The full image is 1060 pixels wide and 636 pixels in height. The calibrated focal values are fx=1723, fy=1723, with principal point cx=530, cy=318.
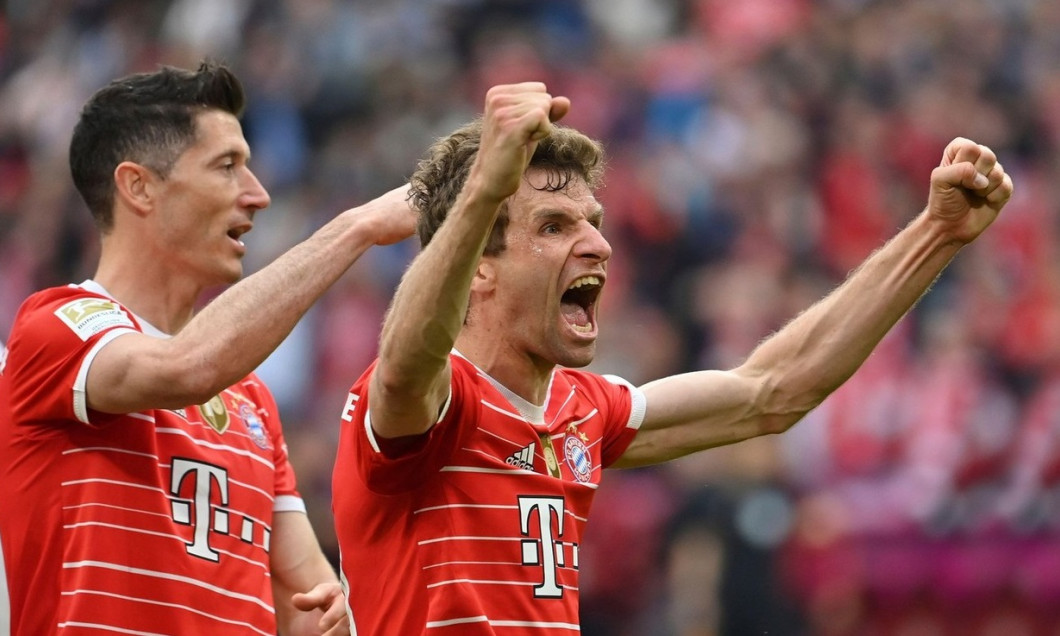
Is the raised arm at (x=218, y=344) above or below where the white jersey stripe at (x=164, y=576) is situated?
above

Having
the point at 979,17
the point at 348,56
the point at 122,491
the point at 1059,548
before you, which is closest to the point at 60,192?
the point at 348,56

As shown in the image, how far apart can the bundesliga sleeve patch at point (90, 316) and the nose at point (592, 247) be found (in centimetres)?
123

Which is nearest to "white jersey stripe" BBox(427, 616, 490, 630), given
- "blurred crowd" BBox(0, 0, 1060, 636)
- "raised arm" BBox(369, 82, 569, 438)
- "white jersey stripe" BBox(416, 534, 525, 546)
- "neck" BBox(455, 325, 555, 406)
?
"white jersey stripe" BBox(416, 534, 525, 546)

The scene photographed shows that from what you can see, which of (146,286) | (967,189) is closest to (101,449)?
(146,286)

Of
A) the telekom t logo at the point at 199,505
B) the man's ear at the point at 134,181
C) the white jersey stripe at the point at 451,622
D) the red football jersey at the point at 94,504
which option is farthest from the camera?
the man's ear at the point at 134,181

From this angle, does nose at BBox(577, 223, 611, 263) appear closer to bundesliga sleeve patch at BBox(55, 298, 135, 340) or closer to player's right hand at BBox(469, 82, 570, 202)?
player's right hand at BBox(469, 82, 570, 202)

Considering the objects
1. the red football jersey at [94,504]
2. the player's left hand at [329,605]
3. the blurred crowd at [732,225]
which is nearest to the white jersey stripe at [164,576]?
the red football jersey at [94,504]

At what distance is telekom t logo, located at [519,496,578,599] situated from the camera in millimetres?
4051

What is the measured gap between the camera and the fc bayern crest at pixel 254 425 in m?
4.96

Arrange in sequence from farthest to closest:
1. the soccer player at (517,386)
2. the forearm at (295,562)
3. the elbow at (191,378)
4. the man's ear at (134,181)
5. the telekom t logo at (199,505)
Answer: the forearm at (295,562) < the man's ear at (134,181) < the telekom t logo at (199,505) < the elbow at (191,378) < the soccer player at (517,386)

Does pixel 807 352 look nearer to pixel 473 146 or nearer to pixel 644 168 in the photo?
pixel 473 146

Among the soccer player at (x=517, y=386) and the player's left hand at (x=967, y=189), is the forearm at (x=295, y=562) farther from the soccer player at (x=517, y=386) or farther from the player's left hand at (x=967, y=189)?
the player's left hand at (x=967, y=189)

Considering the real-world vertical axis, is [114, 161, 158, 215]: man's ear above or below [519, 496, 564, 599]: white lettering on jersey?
above

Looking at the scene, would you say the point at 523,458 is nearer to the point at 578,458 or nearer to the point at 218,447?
the point at 578,458
